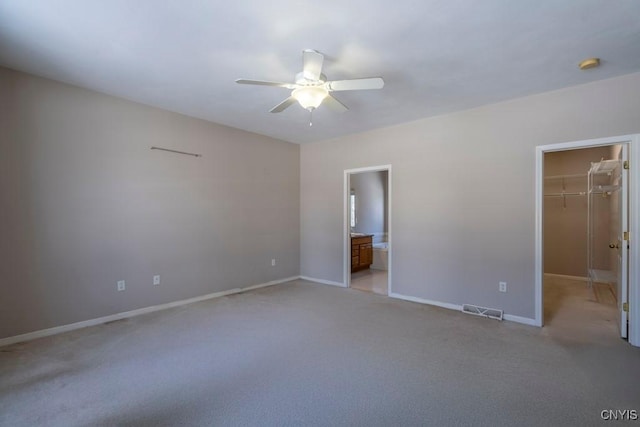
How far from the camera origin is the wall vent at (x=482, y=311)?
11.9 feet

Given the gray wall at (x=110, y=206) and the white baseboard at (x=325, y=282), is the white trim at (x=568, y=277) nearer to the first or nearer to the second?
the white baseboard at (x=325, y=282)

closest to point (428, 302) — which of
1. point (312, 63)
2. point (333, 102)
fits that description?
point (333, 102)

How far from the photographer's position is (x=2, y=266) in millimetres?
2824

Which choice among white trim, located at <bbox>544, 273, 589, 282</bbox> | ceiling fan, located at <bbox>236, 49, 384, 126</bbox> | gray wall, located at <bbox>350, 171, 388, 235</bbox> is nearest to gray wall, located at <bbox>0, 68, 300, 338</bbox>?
ceiling fan, located at <bbox>236, 49, 384, 126</bbox>

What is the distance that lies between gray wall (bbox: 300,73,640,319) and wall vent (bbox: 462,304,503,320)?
7cm

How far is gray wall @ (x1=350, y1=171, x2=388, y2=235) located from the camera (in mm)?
7861

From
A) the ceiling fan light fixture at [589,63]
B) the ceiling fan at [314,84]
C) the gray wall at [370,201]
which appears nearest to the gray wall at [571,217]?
the gray wall at [370,201]

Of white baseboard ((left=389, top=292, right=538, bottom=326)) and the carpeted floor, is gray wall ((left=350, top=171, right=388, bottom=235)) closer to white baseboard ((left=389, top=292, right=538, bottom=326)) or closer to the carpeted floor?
white baseboard ((left=389, top=292, right=538, bottom=326))

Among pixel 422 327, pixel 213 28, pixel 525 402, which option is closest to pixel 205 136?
pixel 213 28

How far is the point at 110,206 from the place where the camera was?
3488mm

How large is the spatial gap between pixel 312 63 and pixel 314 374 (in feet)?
7.57

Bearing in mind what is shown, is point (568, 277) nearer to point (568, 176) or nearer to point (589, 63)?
point (568, 176)

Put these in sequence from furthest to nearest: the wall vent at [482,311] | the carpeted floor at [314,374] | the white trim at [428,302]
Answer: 1. the white trim at [428,302]
2. the wall vent at [482,311]
3. the carpeted floor at [314,374]

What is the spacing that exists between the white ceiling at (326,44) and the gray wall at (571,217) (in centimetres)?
378
